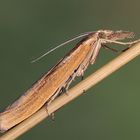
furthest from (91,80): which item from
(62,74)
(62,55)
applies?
(62,55)

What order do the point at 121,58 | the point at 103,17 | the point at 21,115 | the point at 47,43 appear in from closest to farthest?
1. the point at 121,58
2. the point at 21,115
3. the point at 47,43
4. the point at 103,17

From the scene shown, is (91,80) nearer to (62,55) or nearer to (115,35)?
(115,35)

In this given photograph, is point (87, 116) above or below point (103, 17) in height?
below

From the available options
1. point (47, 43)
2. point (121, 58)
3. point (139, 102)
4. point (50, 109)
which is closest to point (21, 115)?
point (50, 109)

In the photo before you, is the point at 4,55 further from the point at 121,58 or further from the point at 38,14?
the point at 121,58

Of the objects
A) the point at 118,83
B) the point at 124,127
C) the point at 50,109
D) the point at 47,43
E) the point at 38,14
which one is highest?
the point at 38,14

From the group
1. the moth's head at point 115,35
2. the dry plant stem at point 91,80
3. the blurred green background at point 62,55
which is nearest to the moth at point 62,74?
the moth's head at point 115,35

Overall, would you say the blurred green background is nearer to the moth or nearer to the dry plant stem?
the moth
